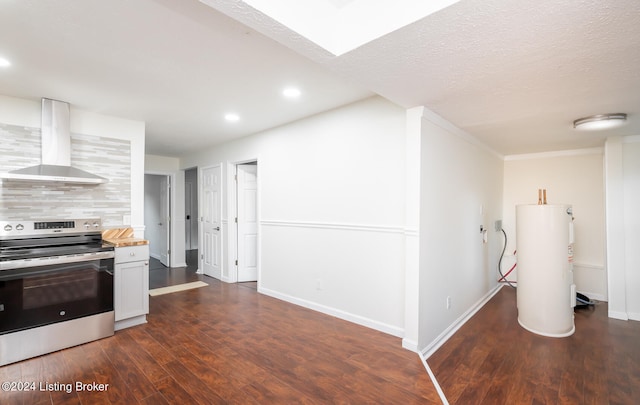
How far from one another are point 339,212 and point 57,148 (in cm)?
313

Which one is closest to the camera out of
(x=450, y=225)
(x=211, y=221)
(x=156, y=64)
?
(x=156, y=64)

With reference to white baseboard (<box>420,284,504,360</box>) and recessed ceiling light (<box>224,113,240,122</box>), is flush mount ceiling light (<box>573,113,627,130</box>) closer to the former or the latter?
white baseboard (<box>420,284,504,360</box>)

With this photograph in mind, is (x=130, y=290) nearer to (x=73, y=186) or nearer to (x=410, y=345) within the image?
(x=73, y=186)

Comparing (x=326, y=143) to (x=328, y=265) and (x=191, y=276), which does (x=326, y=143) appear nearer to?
(x=328, y=265)

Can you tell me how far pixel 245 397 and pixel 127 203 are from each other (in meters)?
2.93

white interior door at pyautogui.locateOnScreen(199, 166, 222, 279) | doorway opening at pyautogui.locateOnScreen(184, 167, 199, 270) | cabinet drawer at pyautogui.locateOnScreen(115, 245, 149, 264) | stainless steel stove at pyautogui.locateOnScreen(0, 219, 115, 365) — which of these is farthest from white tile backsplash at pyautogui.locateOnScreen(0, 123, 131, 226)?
doorway opening at pyautogui.locateOnScreen(184, 167, 199, 270)

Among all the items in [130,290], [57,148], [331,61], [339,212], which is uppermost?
[331,61]

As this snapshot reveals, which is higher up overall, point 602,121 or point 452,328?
point 602,121

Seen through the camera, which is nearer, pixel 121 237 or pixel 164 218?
pixel 121 237

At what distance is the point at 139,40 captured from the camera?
1936 millimetres

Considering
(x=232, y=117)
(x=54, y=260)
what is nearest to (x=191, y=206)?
(x=232, y=117)

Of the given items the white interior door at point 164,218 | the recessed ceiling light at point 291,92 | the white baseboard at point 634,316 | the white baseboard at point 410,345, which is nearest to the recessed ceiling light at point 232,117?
the recessed ceiling light at point 291,92

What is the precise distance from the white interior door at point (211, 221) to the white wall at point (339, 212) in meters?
1.23

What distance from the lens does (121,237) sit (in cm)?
358
